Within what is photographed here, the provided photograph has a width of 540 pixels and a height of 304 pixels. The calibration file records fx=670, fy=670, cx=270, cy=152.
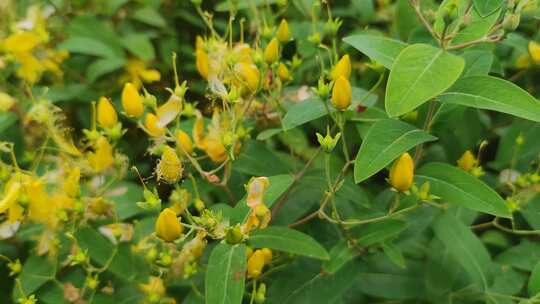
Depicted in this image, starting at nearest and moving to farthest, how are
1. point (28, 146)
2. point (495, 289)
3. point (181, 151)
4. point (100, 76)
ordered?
point (181, 151)
point (495, 289)
point (28, 146)
point (100, 76)

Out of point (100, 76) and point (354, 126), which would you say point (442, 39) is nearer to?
point (354, 126)

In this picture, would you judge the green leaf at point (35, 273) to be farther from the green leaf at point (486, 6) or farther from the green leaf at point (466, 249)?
the green leaf at point (486, 6)

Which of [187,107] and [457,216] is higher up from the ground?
[187,107]

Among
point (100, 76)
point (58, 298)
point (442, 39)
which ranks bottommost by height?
point (58, 298)

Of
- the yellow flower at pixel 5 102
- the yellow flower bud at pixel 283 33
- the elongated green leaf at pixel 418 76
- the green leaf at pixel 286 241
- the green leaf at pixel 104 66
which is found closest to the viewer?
the elongated green leaf at pixel 418 76

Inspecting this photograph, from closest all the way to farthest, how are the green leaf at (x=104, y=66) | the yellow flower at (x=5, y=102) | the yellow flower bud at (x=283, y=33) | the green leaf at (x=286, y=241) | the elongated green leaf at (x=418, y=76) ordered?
the elongated green leaf at (x=418, y=76)
the green leaf at (x=286, y=241)
the yellow flower bud at (x=283, y=33)
the yellow flower at (x=5, y=102)
the green leaf at (x=104, y=66)

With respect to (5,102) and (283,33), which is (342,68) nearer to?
(283,33)

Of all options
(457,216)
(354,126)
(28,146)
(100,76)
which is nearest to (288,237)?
(354,126)

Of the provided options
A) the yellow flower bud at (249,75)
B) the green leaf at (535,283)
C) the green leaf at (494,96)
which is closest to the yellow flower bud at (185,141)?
the yellow flower bud at (249,75)
